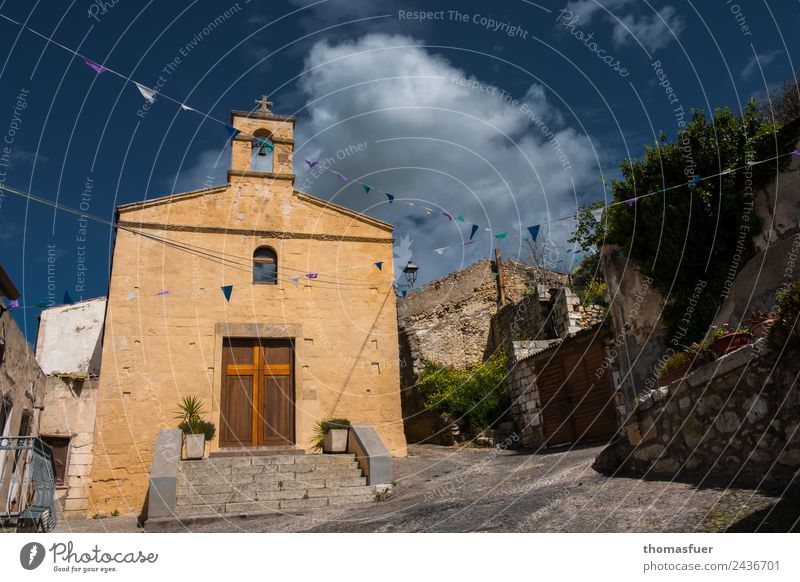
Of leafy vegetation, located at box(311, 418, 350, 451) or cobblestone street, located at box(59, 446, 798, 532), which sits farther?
leafy vegetation, located at box(311, 418, 350, 451)

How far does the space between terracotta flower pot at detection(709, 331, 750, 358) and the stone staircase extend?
20.0 feet

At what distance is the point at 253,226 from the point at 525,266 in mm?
12018

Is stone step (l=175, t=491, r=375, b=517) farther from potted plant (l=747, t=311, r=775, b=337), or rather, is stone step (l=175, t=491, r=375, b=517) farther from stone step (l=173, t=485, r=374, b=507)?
potted plant (l=747, t=311, r=775, b=337)

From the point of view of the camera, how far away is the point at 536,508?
5938 millimetres

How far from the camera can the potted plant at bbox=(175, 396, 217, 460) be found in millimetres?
11664

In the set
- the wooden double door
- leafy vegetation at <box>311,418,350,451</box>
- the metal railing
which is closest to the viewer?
the metal railing

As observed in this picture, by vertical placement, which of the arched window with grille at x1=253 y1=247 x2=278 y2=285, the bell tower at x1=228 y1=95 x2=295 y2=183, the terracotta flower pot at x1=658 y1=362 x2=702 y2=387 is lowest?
the terracotta flower pot at x1=658 y1=362 x2=702 y2=387

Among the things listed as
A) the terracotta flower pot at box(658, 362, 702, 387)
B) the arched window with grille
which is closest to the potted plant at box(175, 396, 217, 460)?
the arched window with grille

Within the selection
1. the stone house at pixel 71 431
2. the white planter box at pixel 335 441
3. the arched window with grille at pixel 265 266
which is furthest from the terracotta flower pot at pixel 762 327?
the stone house at pixel 71 431

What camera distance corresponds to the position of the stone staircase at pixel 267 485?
9750 mm

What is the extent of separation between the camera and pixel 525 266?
930 inches

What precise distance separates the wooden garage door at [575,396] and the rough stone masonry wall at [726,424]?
564cm

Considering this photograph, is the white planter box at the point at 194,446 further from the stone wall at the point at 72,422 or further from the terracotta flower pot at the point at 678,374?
the terracotta flower pot at the point at 678,374
